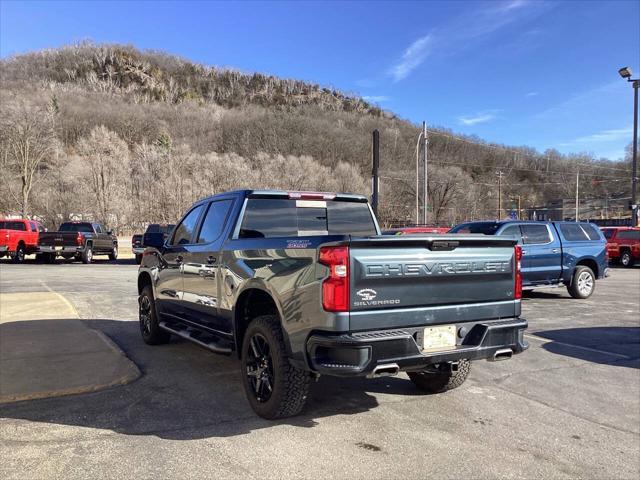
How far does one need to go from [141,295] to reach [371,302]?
4.89m

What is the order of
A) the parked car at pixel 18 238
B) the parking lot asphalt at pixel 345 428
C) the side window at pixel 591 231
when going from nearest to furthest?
1. the parking lot asphalt at pixel 345 428
2. the side window at pixel 591 231
3. the parked car at pixel 18 238

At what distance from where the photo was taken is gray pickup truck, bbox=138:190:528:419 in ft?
12.0

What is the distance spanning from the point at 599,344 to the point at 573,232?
19.8 feet

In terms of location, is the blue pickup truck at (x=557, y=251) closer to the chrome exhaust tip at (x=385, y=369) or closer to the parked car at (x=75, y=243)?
the chrome exhaust tip at (x=385, y=369)

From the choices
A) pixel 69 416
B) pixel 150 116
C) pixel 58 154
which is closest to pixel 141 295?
pixel 69 416

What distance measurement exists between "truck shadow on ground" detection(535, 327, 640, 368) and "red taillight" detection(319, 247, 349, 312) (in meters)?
4.73

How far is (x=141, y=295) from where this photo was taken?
7.56 m

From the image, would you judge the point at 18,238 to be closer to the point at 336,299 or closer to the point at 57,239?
the point at 57,239

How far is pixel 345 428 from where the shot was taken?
13.9 feet

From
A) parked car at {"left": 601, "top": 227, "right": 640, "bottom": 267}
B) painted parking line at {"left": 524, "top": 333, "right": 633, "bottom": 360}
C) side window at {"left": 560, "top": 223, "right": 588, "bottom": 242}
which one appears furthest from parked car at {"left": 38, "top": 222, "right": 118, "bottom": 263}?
parked car at {"left": 601, "top": 227, "right": 640, "bottom": 267}

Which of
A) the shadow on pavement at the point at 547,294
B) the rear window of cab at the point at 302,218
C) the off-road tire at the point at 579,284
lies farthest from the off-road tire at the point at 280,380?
the off-road tire at the point at 579,284

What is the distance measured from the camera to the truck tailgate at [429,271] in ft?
12.1

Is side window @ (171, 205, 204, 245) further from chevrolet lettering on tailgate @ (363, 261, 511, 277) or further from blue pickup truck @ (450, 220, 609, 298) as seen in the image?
blue pickup truck @ (450, 220, 609, 298)

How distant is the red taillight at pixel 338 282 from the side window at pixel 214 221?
2055mm
